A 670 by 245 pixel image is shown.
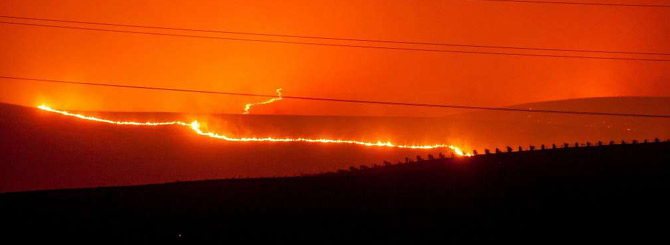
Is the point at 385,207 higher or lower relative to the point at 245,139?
lower

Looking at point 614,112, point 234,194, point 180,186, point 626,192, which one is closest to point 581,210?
point 626,192

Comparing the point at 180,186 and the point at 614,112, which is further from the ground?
the point at 614,112

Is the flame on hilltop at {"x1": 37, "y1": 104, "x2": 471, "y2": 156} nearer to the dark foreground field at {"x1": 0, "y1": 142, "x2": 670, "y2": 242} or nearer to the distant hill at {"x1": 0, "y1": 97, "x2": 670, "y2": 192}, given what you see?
the distant hill at {"x1": 0, "y1": 97, "x2": 670, "y2": 192}

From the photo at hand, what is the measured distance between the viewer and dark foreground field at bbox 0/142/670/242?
199 inches

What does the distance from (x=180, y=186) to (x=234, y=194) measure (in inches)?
30.6

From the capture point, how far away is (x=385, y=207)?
18.6ft

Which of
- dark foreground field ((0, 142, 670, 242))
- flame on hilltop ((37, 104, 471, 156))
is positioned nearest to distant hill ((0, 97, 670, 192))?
flame on hilltop ((37, 104, 471, 156))

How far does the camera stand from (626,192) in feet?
19.1

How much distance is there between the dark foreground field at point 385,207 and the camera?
16.6ft

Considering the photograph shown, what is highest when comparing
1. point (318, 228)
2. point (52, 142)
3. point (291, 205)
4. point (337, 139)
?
point (337, 139)

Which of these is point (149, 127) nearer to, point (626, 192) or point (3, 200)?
point (3, 200)

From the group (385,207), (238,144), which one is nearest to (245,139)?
(238,144)

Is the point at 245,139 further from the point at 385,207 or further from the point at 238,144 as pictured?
the point at 385,207

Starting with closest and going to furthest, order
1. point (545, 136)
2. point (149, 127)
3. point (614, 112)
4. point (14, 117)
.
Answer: point (14, 117)
point (149, 127)
point (614, 112)
point (545, 136)
